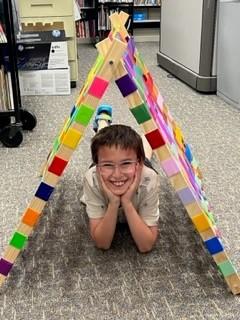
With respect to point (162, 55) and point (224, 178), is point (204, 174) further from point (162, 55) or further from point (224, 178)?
point (162, 55)

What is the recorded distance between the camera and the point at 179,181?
107cm

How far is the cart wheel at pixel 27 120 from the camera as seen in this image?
2336 millimetres

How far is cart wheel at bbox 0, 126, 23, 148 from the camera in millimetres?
2113

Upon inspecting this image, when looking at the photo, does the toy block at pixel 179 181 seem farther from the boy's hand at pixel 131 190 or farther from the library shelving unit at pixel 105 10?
the library shelving unit at pixel 105 10

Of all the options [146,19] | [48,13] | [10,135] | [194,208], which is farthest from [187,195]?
[146,19]

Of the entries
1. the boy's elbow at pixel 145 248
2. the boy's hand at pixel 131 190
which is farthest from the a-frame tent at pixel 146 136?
the boy's elbow at pixel 145 248

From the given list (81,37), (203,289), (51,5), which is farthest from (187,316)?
(81,37)

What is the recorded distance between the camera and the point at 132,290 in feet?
3.74

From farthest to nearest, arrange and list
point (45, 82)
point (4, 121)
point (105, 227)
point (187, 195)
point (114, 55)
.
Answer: point (45, 82), point (4, 121), point (105, 227), point (187, 195), point (114, 55)

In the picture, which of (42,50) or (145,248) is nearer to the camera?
(145,248)

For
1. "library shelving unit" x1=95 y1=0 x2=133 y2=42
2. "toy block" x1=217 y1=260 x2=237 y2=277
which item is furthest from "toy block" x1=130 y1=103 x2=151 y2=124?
"library shelving unit" x1=95 y1=0 x2=133 y2=42

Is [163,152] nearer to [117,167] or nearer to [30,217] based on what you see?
[117,167]

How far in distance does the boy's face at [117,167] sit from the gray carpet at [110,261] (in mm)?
246

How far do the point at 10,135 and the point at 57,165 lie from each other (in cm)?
112
